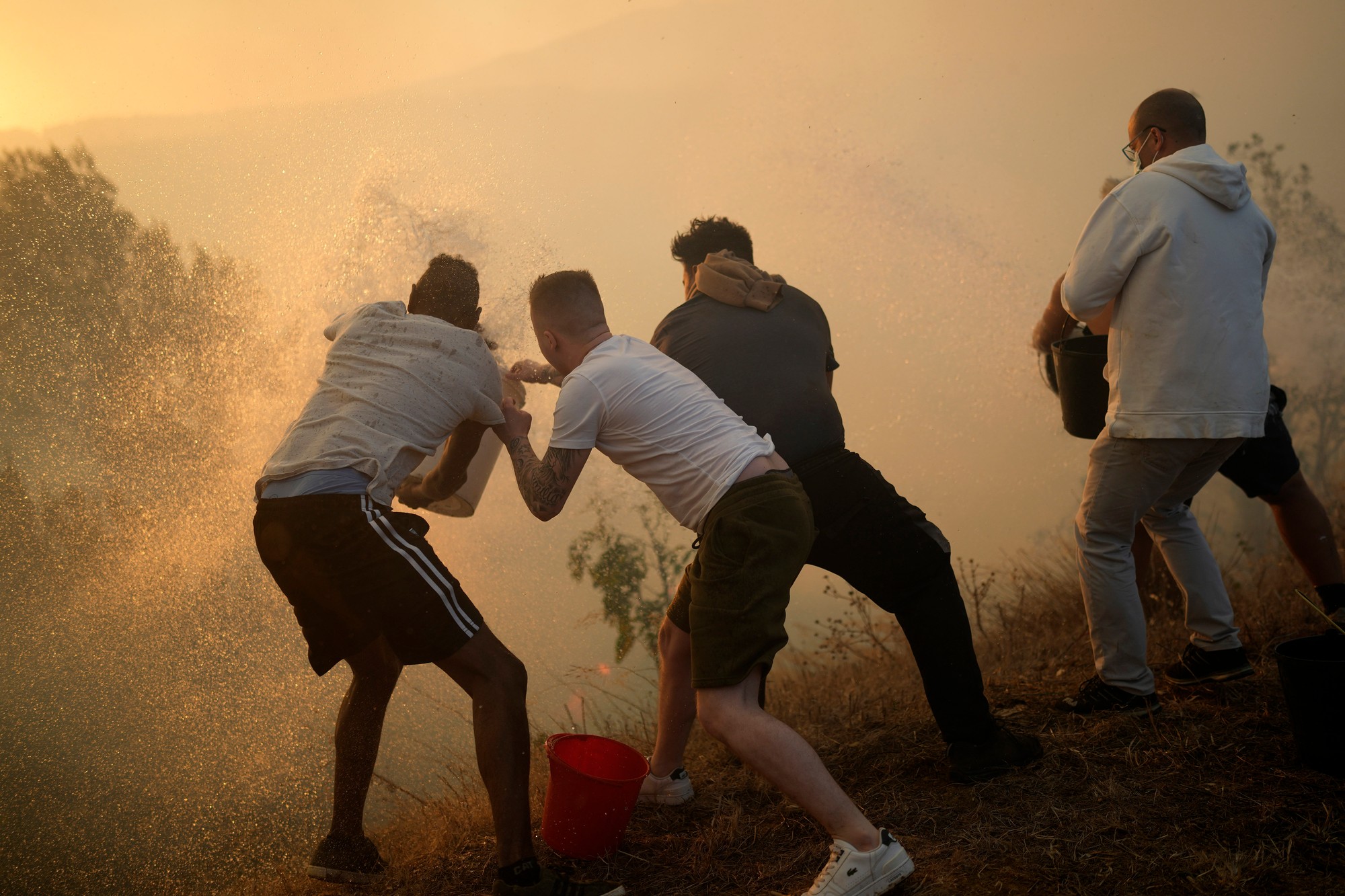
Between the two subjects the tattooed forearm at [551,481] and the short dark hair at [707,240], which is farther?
the short dark hair at [707,240]

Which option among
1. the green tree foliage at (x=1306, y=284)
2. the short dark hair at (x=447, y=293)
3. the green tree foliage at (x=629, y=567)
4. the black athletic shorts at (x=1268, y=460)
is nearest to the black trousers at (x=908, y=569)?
the short dark hair at (x=447, y=293)

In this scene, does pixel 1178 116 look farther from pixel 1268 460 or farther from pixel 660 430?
pixel 660 430

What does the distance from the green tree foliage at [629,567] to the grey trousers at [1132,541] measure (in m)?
5.62

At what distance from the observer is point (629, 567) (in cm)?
900

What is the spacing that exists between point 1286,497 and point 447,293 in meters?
3.58

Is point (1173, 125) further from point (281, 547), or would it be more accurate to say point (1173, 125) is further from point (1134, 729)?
point (281, 547)

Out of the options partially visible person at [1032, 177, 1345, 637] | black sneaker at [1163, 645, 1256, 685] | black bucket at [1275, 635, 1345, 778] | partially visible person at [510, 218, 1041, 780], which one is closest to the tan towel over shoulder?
partially visible person at [510, 218, 1041, 780]

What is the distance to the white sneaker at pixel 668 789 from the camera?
11.3 feet

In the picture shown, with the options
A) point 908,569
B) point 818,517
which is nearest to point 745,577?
point 818,517

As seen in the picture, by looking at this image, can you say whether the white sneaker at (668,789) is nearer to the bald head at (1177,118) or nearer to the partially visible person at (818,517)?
the partially visible person at (818,517)

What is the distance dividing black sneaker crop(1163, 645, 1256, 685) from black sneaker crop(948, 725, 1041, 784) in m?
0.97

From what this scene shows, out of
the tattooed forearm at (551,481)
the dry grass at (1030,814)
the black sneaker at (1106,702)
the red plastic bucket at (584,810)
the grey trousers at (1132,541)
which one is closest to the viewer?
the dry grass at (1030,814)

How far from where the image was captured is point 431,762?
5.21 metres

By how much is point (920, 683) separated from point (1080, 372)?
74.6 inches
